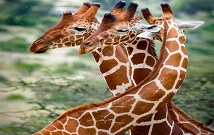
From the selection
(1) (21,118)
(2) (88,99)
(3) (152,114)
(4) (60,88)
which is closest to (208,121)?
(2) (88,99)

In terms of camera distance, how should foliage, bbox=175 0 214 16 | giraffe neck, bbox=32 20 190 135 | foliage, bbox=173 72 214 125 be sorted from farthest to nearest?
foliage, bbox=175 0 214 16, foliage, bbox=173 72 214 125, giraffe neck, bbox=32 20 190 135

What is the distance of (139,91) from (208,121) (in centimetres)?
120

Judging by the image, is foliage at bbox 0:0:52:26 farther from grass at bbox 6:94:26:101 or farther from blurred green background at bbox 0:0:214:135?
grass at bbox 6:94:26:101

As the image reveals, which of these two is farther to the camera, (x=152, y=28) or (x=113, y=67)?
(x=113, y=67)

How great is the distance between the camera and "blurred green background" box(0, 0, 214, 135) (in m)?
2.53

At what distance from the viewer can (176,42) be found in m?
1.39

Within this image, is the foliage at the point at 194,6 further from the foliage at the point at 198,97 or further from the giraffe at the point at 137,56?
the giraffe at the point at 137,56

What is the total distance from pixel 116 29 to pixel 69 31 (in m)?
0.17

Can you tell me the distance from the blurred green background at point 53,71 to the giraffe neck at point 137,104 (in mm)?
1095

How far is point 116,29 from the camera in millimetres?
1409

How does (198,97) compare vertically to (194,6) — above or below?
below

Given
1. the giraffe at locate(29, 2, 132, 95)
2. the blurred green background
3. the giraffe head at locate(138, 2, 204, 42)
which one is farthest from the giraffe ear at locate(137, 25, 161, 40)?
the blurred green background

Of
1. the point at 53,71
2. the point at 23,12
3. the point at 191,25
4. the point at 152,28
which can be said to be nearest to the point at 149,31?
the point at 152,28

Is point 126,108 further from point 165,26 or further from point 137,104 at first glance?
point 165,26
